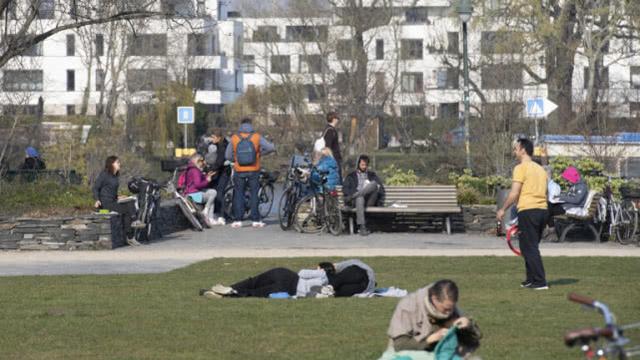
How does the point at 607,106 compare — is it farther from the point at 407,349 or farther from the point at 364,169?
the point at 407,349

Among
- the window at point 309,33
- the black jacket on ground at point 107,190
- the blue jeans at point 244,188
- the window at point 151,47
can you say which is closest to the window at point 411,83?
the window at point 309,33

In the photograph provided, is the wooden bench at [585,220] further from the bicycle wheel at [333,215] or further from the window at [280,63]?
the window at [280,63]

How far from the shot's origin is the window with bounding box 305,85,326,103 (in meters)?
58.0

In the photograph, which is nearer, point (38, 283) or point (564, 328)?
point (564, 328)

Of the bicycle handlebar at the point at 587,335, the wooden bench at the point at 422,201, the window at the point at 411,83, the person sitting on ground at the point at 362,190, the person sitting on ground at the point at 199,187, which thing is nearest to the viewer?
the bicycle handlebar at the point at 587,335

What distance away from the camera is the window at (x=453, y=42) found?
55812mm

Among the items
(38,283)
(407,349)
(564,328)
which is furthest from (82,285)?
(407,349)

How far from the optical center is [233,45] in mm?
103312

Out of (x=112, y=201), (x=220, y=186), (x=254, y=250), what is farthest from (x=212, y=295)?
(x=220, y=186)

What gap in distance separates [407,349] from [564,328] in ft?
11.2

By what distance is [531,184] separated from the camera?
645 inches

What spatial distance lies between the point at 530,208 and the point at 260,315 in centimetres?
373

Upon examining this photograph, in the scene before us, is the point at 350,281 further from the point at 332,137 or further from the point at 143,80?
the point at 143,80

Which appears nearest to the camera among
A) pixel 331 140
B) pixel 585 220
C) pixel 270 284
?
pixel 270 284
